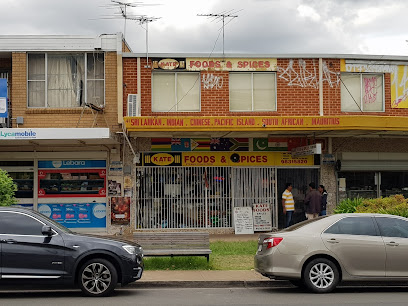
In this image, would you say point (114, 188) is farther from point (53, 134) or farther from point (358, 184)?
point (358, 184)

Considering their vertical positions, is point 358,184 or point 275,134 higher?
point 275,134

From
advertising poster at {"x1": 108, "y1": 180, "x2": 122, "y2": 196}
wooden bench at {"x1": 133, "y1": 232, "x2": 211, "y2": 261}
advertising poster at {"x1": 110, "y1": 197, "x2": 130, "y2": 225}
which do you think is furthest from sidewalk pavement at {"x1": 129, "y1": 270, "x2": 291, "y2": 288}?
advertising poster at {"x1": 108, "y1": 180, "x2": 122, "y2": 196}

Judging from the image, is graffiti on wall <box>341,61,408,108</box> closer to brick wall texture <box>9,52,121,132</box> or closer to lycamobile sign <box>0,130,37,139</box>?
brick wall texture <box>9,52,121,132</box>

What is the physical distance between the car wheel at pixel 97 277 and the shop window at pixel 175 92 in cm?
990

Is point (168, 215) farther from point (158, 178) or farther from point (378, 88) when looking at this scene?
point (378, 88)

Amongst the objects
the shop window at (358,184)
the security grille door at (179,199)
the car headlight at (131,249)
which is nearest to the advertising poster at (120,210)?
the security grille door at (179,199)

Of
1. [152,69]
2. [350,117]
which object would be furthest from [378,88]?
[152,69]

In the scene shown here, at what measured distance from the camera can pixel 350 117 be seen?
17031 millimetres

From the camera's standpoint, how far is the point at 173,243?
42.0 ft

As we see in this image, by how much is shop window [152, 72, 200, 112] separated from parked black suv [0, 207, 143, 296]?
9.61m

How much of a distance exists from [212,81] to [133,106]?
2.73m

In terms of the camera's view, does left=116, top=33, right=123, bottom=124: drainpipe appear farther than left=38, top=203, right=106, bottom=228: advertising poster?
No

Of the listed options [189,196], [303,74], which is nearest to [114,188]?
[189,196]

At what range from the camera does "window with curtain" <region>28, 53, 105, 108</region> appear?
1916cm
